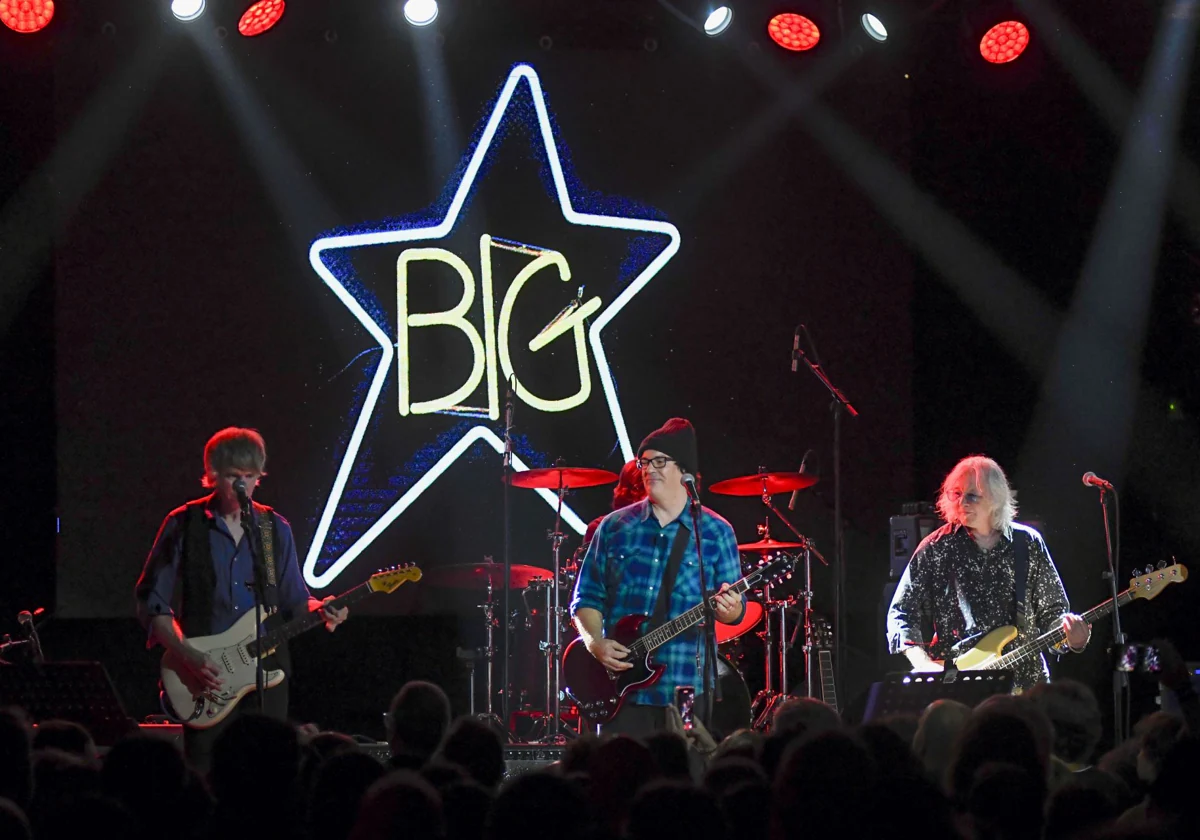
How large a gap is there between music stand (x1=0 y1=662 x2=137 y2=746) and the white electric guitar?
1.16 ft

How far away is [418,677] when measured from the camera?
941 cm

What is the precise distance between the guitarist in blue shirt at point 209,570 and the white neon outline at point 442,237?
298 cm

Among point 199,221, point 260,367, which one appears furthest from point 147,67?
point 260,367

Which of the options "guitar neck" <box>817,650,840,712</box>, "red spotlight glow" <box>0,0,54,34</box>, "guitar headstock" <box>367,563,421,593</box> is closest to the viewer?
"guitar headstock" <box>367,563,421,593</box>

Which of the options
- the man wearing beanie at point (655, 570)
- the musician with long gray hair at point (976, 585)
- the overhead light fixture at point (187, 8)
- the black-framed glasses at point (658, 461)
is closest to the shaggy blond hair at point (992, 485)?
the musician with long gray hair at point (976, 585)

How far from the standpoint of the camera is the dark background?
9.30m

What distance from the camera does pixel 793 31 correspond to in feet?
30.9

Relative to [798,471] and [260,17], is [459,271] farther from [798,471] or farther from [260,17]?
[798,471]

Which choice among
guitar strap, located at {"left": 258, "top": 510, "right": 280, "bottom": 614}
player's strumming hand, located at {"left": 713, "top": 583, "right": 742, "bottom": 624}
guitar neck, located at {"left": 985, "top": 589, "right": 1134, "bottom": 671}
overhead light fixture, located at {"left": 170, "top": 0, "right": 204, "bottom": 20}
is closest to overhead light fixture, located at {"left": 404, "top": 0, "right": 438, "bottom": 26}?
overhead light fixture, located at {"left": 170, "top": 0, "right": 204, "bottom": 20}

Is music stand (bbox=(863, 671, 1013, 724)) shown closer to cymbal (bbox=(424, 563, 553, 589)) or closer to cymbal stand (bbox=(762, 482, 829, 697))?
cymbal stand (bbox=(762, 482, 829, 697))

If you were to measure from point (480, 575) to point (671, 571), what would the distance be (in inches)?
117

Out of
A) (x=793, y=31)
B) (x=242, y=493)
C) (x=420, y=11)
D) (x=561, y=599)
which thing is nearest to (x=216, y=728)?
(x=242, y=493)

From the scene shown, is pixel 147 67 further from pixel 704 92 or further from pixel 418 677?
pixel 418 677

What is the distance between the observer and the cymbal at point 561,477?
9031 millimetres
